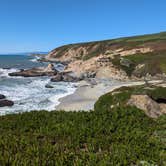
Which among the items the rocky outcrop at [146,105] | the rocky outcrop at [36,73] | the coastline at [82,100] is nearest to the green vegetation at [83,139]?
the rocky outcrop at [146,105]

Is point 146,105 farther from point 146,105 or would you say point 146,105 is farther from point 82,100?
point 82,100

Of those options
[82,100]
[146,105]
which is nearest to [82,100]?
[82,100]

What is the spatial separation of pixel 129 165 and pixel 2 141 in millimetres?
4302

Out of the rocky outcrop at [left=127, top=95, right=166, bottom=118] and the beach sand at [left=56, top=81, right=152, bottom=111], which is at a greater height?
the rocky outcrop at [left=127, top=95, right=166, bottom=118]

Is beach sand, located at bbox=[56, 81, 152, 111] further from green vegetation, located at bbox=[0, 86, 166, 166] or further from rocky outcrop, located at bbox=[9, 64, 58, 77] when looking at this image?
rocky outcrop, located at bbox=[9, 64, 58, 77]

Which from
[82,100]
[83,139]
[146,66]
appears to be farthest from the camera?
[146,66]

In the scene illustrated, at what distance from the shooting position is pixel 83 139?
10.4 metres

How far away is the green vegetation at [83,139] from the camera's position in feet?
27.9

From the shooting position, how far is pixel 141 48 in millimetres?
93625

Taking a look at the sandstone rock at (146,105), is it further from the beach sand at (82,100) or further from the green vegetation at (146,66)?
the green vegetation at (146,66)

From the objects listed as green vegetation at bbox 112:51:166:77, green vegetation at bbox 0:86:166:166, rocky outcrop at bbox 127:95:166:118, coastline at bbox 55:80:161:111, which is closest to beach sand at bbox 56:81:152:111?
coastline at bbox 55:80:161:111

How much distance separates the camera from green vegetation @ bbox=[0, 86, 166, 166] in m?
8.52

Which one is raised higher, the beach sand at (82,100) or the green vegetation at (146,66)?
the green vegetation at (146,66)

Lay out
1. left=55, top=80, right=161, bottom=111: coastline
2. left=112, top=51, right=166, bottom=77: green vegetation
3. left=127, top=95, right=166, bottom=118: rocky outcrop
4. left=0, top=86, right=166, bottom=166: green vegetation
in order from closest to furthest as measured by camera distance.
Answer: left=0, top=86, right=166, bottom=166: green vegetation
left=127, top=95, right=166, bottom=118: rocky outcrop
left=55, top=80, right=161, bottom=111: coastline
left=112, top=51, right=166, bottom=77: green vegetation
